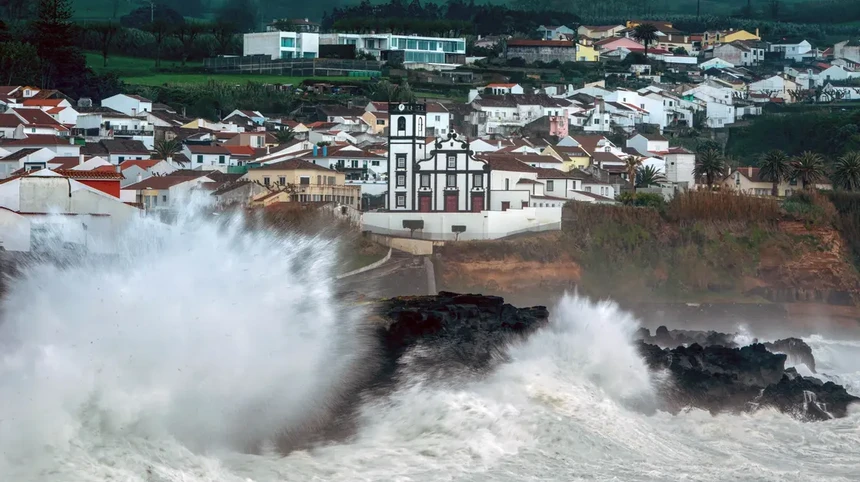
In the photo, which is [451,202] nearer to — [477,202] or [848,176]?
[477,202]

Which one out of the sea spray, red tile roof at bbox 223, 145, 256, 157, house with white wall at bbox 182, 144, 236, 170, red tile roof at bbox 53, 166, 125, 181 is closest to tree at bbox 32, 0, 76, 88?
red tile roof at bbox 223, 145, 256, 157

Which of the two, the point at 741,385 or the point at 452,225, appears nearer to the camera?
the point at 741,385

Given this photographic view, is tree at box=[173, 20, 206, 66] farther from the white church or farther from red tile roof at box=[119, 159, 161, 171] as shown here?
the white church

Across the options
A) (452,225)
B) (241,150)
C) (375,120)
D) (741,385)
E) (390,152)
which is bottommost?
(741,385)

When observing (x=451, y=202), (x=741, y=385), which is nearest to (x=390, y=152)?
(x=451, y=202)

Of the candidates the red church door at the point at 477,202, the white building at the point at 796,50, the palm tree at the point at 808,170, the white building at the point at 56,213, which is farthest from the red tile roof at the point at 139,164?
the white building at the point at 796,50

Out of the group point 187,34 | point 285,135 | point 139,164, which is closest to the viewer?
point 139,164

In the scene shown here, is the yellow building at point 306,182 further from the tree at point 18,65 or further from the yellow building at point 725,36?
the yellow building at point 725,36

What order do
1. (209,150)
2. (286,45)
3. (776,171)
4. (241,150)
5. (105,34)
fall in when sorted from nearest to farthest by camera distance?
(209,150) < (776,171) < (241,150) < (286,45) < (105,34)
